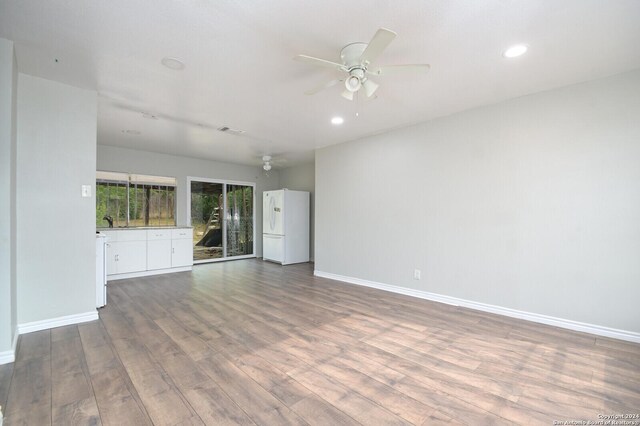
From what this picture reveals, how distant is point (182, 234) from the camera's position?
6.01 m

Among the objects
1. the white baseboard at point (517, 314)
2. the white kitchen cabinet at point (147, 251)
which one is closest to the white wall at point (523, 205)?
the white baseboard at point (517, 314)

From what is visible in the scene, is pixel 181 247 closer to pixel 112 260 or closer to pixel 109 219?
pixel 112 260

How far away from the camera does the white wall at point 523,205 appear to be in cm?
Answer: 274

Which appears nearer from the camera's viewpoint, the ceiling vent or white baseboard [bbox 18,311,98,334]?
white baseboard [bbox 18,311,98,334]

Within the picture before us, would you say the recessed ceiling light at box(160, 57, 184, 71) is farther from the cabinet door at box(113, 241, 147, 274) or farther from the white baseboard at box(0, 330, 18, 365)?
the cabinet door at box(113, 241, 147, 274)

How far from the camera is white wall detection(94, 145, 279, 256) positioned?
18.9 ft

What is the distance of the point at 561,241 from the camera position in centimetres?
302

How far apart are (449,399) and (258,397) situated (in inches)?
48.1

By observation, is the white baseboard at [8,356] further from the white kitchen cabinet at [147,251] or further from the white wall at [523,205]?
the white wall at [523,205]

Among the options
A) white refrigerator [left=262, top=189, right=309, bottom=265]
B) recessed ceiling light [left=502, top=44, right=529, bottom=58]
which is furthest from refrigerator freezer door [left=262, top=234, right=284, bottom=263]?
recessed ceiling light [left=502, top=44, right=529, bottom=58]

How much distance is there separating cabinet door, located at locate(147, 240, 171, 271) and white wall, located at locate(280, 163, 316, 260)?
10.7 ft

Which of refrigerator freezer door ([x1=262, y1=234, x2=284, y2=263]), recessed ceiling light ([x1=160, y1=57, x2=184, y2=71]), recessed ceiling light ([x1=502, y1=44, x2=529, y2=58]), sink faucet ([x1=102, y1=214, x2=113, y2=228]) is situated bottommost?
refrigerator freezer door ([x1=262, y1=234, x2=284, y2=263])

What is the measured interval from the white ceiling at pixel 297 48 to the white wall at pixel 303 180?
3.63 meters

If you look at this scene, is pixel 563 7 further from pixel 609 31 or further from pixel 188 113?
pixel 188 113
